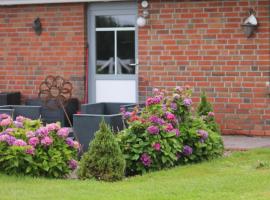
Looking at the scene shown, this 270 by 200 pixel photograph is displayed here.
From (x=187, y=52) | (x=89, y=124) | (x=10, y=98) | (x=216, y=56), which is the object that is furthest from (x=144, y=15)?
(x=89, y=124)

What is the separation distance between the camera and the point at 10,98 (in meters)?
14.0

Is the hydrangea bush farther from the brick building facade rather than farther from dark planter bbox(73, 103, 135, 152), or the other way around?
the brick building facade

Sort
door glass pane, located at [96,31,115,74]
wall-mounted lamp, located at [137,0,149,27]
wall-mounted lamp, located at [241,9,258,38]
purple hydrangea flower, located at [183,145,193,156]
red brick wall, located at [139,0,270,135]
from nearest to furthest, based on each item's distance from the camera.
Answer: purple hydrangea flower, located at [183,145,193,156], wall-mounted lamp, located at [241,9,258,38], red brick wall, located at [139,0,270,135], wall-mounted lamp, located at [137,0,149,27], door glass pane, located at [96,31,115,74]

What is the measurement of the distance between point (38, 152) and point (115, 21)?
581 centimetres

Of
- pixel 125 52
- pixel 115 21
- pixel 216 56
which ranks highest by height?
pixel 115 21

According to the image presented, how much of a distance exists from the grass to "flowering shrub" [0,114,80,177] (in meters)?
0.22

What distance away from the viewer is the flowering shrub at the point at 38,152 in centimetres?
832

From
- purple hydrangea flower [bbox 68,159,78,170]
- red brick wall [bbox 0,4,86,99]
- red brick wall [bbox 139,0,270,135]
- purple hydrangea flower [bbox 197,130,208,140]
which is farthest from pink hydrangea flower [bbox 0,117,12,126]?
red brick wall [bbox 0,4,86,99]

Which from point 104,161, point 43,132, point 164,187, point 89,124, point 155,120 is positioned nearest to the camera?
point 164,187

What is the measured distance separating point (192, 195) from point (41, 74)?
306 inches

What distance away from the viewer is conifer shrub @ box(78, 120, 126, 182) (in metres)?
8.23

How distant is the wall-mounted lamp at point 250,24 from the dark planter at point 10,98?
16.5 feet

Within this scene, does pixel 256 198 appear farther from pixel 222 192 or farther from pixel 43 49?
pixel 43 49

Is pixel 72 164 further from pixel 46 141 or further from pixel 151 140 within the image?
pixel 151 140
